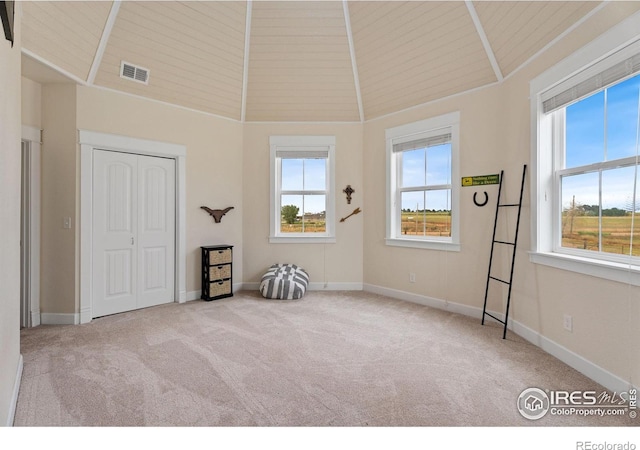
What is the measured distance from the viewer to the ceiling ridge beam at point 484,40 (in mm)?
3100

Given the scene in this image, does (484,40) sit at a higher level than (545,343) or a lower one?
higher

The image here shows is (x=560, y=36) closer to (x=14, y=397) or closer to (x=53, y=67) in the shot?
(x=53, y=67)

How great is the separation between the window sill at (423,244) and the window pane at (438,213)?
174mm

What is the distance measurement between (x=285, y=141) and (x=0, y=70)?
11.1 ft

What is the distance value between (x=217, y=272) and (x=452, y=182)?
3.24 metres

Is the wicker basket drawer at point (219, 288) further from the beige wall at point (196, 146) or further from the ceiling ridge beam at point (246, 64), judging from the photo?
the ceiling ridge beam at point (246, 64)

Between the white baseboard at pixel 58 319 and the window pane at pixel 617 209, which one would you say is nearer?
the window pane at pixel 617 209

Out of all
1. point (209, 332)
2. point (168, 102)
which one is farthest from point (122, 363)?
point (168, 102)

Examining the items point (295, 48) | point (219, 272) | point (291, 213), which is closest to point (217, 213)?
Result: point (219, 272)

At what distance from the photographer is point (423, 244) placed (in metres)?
4.11

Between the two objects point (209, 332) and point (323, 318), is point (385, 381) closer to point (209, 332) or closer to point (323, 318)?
point (323, 318)

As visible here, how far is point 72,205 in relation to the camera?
3.38 meters

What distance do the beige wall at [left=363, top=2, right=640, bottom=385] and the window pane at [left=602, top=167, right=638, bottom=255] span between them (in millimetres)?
298

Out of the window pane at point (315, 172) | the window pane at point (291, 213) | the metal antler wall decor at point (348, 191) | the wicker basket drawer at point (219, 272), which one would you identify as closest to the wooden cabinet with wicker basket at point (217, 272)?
the wicker basket drawer at point (219, 272)
